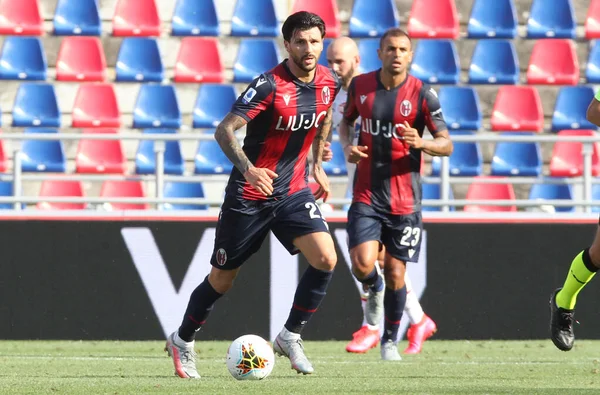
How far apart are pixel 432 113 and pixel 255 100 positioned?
2.16m

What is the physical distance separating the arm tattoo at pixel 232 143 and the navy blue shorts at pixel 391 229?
221 cm

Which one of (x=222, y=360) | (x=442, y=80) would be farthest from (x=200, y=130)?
(x=222, y=360)

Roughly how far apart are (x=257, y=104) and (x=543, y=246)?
516 cm

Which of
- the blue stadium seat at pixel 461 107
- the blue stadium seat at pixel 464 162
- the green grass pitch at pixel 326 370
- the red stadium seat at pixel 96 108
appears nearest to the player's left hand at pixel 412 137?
the green grass pitch at pixel 326 370

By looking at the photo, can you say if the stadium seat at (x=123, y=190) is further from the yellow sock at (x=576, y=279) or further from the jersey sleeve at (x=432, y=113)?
the yellow sock at (x=576, y=279)

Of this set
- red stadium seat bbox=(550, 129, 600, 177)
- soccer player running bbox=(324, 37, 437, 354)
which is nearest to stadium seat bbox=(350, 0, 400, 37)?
red stadium seat bbox=(550, 129, 600, 177)

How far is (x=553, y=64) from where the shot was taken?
50.7 ft

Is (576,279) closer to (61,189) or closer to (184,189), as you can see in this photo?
(184,189)

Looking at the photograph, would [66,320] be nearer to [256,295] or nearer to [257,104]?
[256,295]

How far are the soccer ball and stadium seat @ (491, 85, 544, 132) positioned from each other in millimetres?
8642

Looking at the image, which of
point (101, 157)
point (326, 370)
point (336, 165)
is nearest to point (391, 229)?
point (326, 370)

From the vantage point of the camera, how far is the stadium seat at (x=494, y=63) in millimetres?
15289

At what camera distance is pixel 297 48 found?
6.92 m

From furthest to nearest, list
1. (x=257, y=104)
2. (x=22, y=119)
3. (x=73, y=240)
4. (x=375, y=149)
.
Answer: (x=22, y=119) → (x=73, y=240) → (x=375, y=149) → (x=257, y=104)
